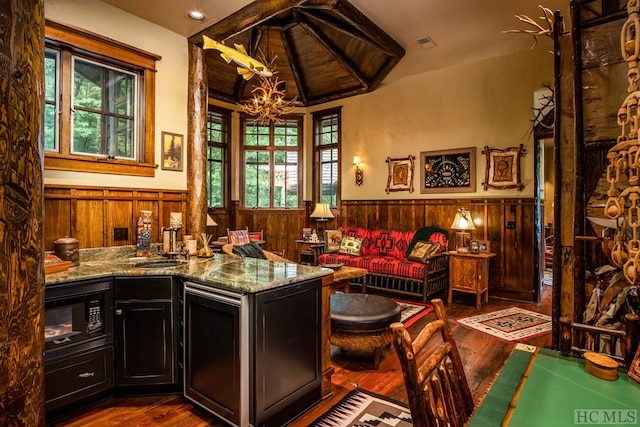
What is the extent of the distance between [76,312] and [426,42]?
5228 millimetres

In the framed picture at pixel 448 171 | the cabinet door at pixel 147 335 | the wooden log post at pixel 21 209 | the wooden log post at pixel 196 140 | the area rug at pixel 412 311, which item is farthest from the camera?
the framed picture at pixel 448 171

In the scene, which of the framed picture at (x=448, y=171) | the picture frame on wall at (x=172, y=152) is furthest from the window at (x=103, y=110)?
the framed picture at (x=448, y=171)

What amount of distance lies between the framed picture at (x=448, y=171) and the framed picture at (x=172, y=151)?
13.4 feet

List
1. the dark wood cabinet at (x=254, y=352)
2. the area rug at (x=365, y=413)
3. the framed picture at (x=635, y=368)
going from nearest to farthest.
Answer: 1. the framed picture at (x=635, y=368)
2. the dark wood cabinet at (x=254, y=352)
3. the area rug at (x=365, y=413)

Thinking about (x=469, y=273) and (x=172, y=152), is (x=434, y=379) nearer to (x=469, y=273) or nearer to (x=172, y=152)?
(x=172, y=152)

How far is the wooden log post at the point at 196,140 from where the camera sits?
3939 millimetres

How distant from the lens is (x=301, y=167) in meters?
7.75

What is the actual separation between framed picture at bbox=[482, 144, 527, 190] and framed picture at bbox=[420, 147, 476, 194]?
23cm

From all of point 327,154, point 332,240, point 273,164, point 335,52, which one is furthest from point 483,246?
point 273,164

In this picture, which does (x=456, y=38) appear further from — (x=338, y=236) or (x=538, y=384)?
(x=538, y=384)

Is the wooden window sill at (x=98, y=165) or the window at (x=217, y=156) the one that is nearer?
the wooden window sill at (x=98, y=165)

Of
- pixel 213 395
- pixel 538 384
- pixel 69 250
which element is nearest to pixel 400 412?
pixel 213 395

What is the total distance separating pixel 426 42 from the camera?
4918 mm

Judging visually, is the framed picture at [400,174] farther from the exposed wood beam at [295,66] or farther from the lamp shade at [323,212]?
the exposed wood beam at [295,66]
